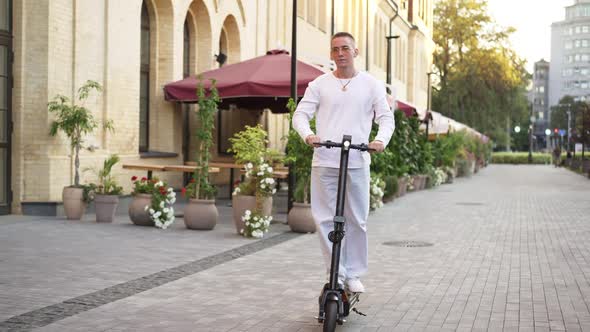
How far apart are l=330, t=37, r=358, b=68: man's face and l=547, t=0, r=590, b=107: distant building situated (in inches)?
7265

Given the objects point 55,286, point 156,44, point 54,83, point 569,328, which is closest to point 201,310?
point 55,286

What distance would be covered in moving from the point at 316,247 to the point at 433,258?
1571 mm

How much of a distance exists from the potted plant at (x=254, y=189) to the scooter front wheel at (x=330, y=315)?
20.2ft

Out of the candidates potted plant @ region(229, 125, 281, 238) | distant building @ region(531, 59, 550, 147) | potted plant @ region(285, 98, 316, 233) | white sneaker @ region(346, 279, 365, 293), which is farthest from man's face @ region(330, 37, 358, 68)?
distant building @ region(531, 59, 550, 147)

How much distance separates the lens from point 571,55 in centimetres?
18562

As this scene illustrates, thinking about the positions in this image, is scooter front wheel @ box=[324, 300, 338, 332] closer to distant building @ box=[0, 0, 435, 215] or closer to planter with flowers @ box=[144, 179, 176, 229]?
planter with flowers @ box=[144, 179, 176, 229]

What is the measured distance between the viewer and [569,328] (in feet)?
20.4

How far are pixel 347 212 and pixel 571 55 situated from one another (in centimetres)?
18990

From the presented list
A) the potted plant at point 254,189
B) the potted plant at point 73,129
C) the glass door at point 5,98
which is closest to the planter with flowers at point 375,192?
the potted plant at point 254,189

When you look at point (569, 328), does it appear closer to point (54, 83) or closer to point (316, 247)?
point (316, 247)

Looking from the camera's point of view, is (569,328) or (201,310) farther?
(201,310)

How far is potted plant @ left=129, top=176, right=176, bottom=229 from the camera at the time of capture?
41.4 feet

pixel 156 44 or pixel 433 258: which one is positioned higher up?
pixel 156 44

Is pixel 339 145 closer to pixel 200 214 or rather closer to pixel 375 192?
pixel 200 214
